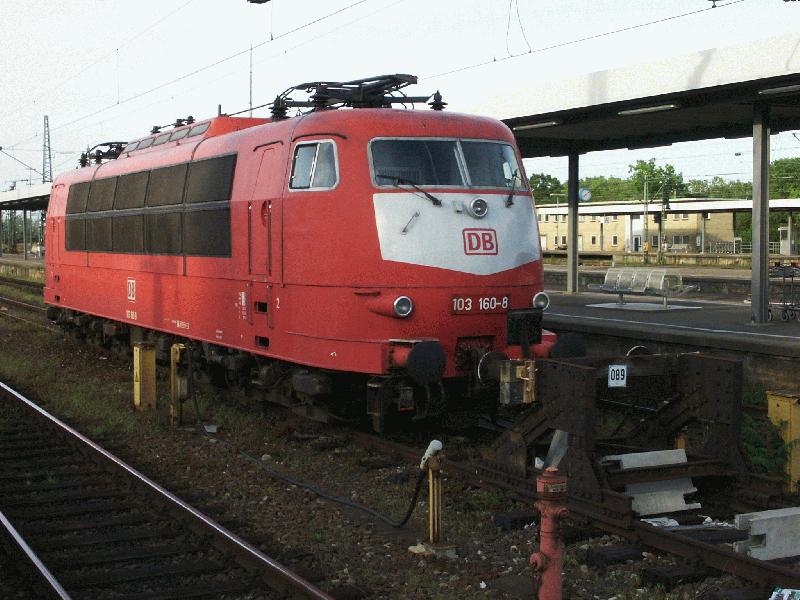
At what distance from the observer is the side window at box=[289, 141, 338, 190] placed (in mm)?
9594

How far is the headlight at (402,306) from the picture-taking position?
9.08 m

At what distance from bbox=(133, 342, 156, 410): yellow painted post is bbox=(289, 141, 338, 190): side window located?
3.76 meters

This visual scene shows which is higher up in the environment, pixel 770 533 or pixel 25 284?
pixel 25 284

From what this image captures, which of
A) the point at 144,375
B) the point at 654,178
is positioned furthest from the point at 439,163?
the point at 654,178

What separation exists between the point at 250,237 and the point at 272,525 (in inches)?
154

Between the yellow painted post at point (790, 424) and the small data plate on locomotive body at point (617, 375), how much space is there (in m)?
1.88

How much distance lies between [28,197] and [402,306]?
44087 millimetres

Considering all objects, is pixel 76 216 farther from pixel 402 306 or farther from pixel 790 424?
pixel 790 424

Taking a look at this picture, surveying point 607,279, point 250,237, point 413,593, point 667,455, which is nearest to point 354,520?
point 413,593

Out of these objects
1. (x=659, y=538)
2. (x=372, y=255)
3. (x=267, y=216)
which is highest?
(x=267, y=216)

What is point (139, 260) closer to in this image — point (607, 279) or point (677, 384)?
point (677, 384)

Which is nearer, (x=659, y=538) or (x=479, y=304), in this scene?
(x=659, y=538)

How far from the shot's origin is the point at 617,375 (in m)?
8.06

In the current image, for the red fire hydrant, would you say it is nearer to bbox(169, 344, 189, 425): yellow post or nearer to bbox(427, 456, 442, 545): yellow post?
bbox(427, 456, 442, 545): yellow post
